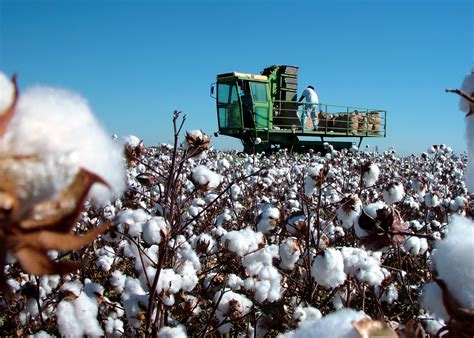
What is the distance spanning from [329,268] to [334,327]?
4.33ft

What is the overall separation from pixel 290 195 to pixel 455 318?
478 cm

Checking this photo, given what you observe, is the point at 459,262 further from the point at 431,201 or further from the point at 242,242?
the point at 431,201

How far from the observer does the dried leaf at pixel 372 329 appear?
Answer: 0.58m

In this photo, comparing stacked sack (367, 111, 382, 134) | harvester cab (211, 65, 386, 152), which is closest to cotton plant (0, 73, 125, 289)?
harvester cab (211, 65, 386, 152)

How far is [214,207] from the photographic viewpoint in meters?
5.63

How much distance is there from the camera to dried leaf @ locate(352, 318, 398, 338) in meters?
0.58

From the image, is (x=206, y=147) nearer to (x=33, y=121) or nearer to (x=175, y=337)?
(x=175, y=337)

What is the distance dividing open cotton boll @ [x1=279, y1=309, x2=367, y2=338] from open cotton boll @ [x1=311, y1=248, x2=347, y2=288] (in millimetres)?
1282


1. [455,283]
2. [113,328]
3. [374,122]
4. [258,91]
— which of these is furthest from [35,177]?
[374,122]

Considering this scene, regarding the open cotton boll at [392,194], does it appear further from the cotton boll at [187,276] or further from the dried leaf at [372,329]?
the dried leaf at [372,329]

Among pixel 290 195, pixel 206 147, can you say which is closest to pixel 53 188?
pixel 206 147

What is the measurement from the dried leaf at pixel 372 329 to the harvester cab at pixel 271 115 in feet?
58.2

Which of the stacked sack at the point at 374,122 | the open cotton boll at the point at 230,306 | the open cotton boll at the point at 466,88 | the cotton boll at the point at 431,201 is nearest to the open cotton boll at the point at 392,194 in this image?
Result: the open cotton boll at the point at 230,306

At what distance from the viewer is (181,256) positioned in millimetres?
2564
